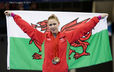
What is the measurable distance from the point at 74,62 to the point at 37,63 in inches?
19.1

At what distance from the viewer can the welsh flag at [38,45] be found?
90.0 inches

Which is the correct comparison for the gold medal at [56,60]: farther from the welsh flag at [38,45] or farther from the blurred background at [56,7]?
the blurred background at [56,7]

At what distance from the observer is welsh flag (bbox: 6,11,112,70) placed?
2.29m

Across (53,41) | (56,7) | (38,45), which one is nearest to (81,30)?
(53,41)

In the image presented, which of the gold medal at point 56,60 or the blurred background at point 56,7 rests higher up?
the blurred background at point 56,7

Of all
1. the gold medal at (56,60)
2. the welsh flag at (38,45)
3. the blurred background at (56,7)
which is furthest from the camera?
the blurred background at (56,7)

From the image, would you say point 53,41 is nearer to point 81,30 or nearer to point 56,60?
point 56,60

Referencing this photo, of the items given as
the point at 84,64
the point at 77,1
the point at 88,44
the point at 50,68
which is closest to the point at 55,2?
the point at 77,1

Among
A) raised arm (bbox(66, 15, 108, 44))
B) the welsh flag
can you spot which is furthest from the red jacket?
the welsh flag

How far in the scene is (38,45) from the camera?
2.29 metres

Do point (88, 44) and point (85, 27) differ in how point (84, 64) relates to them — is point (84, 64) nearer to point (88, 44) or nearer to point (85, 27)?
point (88, 44)

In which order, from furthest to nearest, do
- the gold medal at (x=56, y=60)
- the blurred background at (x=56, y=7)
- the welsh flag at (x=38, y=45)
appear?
the blurred background at (x=56, y=7), the welsh flag at (x=38, y=45), the gold medal at (x=56, y=60)

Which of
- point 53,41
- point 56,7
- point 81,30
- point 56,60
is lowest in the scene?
point 56,60

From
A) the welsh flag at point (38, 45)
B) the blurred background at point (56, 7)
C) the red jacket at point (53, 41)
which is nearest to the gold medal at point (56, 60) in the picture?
the red jacket at point (53, 41)
